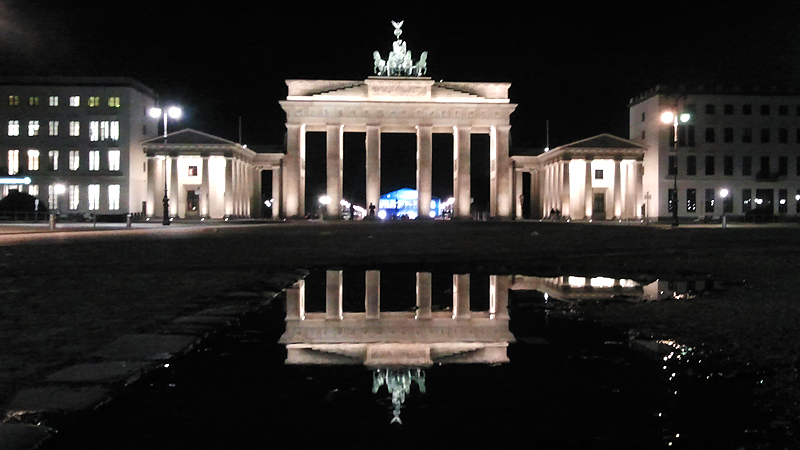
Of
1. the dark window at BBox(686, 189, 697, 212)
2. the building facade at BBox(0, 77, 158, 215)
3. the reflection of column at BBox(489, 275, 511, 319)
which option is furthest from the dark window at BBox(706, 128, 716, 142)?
the reflection of column at BBox(489, 275, 511, 319)

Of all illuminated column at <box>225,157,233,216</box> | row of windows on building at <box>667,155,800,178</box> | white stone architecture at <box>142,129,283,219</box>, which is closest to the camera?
illuminated column at <box>225,157,233,216</box>

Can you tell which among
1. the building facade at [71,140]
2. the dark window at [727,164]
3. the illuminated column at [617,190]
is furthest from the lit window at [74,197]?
the dark window at [727,164]

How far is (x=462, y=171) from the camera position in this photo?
2948 inches

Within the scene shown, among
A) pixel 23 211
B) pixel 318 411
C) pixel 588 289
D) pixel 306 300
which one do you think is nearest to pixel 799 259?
pixel 588 289

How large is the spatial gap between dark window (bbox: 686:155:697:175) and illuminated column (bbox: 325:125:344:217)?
36957mm

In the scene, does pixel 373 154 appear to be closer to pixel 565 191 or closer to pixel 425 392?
pixel 565 191

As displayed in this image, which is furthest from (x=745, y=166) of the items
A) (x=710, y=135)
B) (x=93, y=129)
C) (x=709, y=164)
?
(x=93, y=129)

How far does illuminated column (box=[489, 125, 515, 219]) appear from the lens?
7481cm

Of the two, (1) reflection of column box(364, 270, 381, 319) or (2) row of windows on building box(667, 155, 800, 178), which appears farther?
(2) row of windows on building box(667, 155, 800, 178)

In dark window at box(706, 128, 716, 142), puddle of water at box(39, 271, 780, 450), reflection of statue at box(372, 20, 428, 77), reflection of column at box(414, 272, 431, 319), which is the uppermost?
reflection of statue at box(372, 20, 428, 77)

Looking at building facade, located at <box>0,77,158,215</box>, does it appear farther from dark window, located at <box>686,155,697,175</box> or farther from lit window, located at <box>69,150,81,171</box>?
dark window, located at <box>686,155,697,175</box>

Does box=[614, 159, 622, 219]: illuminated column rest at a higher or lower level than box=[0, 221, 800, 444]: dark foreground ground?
higher

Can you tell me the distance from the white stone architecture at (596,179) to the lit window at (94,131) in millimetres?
47653

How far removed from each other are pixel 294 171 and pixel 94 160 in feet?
69.4
